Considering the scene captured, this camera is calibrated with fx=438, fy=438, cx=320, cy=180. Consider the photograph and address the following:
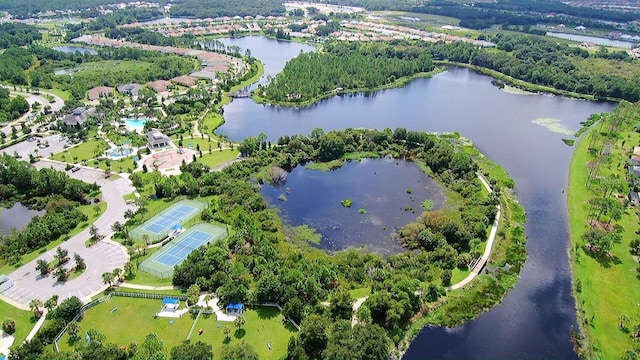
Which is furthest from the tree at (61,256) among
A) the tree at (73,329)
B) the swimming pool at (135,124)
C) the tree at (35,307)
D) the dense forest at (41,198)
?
the swimming pool at (135,124)

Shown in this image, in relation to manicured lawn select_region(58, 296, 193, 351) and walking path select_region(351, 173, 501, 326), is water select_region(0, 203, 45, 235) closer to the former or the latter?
manicured lawn select_region(58, 296, 193, 351)

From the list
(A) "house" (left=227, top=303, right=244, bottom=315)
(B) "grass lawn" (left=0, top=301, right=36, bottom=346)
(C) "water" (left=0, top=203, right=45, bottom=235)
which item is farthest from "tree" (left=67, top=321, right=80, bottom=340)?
(C) "water" (left=0, top=203, right=45, bottom=235)

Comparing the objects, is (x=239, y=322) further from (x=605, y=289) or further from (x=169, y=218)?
(x=605, y=289)

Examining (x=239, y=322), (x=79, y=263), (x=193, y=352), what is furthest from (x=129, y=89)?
(x=193, y=352)

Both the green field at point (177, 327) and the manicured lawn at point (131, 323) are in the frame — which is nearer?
the green field at point (177, 327)

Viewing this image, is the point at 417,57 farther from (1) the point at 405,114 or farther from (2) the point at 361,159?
(2) the point at 361,159

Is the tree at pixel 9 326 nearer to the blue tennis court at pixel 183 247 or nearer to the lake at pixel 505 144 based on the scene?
the blue tennis court at pixel 183 247

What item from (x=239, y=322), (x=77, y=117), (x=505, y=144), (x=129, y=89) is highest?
(x=505, y=144)

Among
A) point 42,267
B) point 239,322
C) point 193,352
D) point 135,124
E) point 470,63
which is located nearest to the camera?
point 193,352
